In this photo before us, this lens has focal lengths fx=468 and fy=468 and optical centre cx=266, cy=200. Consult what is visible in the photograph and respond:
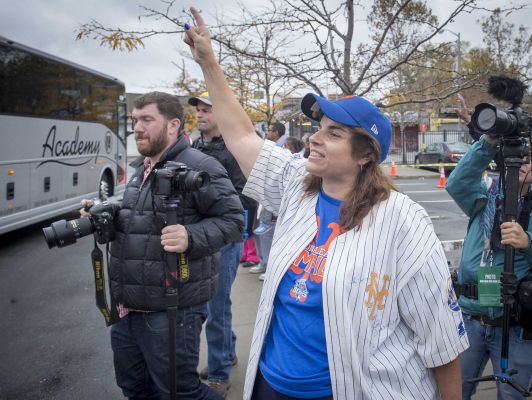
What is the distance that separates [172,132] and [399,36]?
345 cm

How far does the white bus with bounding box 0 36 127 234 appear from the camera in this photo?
7.98 meters

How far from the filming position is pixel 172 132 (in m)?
2.73

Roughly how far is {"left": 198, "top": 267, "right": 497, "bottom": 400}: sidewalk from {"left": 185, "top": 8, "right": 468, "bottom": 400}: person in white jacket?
1.94m

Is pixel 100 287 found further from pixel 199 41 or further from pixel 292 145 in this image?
pixel 292 145

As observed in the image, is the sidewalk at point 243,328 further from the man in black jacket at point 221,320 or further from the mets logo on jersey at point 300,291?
the mets logo on jersey at point 300,291

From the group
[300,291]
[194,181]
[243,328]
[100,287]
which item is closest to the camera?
[300,291]

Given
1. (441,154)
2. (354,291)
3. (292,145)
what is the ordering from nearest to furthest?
(354,291)
(292,145)
(441,154)

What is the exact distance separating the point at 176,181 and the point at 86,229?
0.69 m

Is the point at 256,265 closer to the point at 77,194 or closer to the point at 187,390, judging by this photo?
the point at 187,390

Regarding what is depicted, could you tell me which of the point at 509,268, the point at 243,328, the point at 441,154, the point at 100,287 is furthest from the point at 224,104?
the point at 441,154

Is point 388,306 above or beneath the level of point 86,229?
beneath

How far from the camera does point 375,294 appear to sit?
1.58 metres

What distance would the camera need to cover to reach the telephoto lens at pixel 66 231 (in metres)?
2.48

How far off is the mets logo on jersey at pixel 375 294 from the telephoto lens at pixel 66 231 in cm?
160
